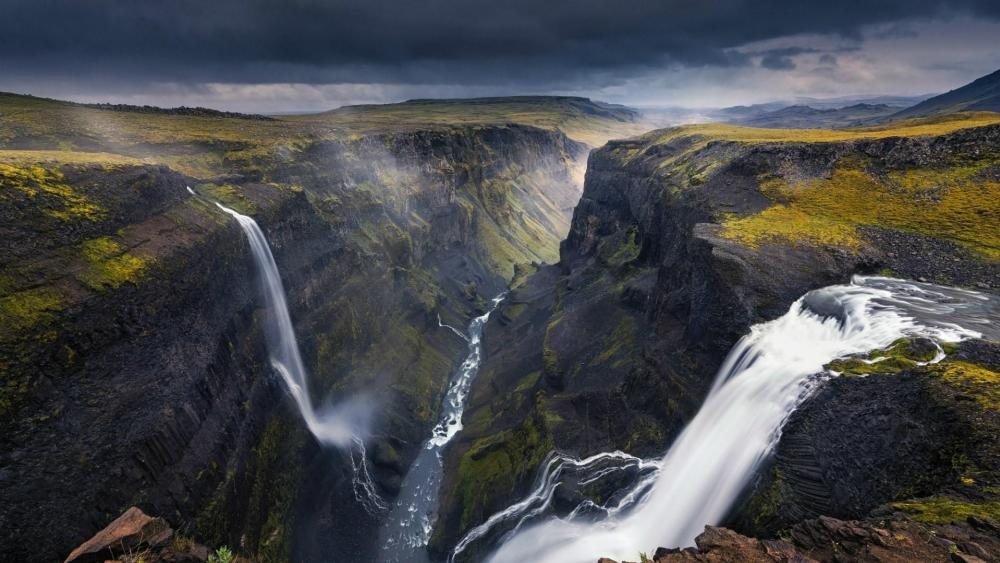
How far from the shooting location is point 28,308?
2419 centimetres

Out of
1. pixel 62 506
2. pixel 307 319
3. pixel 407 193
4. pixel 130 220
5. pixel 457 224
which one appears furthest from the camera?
pixel 457 224

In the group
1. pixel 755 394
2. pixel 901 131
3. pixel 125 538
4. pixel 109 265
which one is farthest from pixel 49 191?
pixel 901 131

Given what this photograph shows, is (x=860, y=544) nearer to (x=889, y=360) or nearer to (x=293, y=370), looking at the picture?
(x=889, y=360)

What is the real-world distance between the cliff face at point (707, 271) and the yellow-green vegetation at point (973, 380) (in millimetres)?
10005

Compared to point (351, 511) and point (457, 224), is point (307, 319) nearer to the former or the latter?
point (351, 511)

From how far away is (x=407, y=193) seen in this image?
97.4m

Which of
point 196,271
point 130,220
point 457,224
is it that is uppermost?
point 130,220

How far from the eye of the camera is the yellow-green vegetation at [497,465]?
42750 millimetres

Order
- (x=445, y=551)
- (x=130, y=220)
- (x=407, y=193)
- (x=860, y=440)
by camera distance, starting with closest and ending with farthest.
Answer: (x=860, y=440) < (x=130, y=220) < (x=445, y=551) < (x=407, y=193)

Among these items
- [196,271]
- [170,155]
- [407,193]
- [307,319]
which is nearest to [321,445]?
[307,319]

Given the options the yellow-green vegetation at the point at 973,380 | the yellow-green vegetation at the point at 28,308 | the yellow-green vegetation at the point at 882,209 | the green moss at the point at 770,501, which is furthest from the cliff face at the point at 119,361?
the yellow-green vegetation at the point at 882,209

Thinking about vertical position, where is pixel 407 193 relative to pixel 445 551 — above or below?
above

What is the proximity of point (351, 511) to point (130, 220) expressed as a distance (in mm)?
32789

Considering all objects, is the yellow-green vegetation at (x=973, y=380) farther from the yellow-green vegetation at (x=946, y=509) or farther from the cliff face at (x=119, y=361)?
the cliff face at (x=119, y=361)
